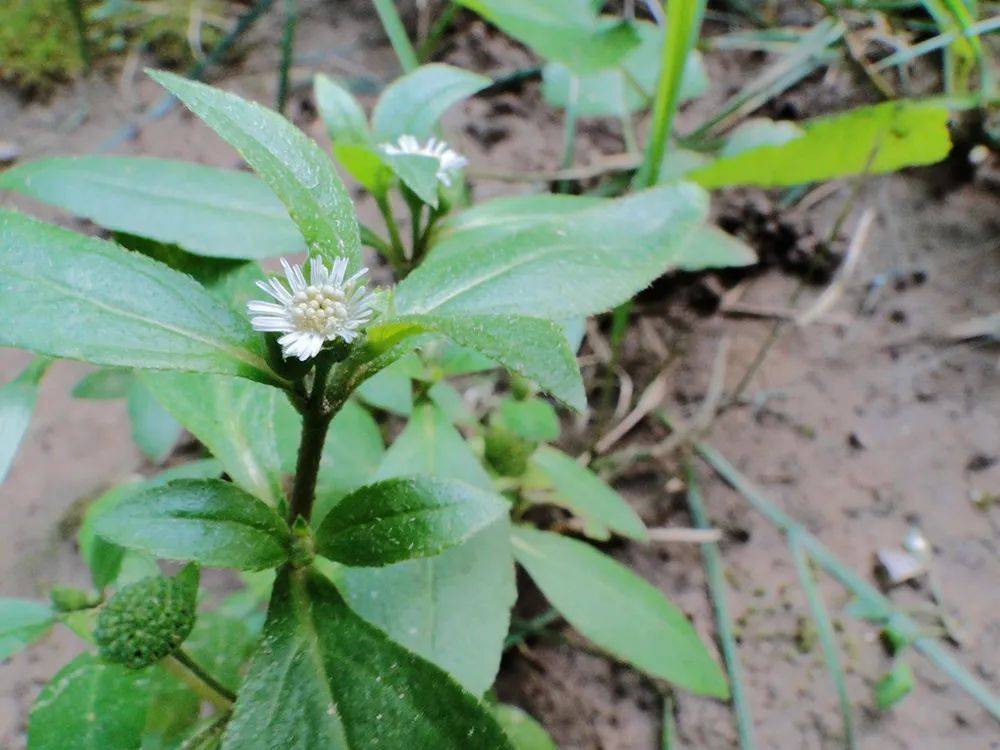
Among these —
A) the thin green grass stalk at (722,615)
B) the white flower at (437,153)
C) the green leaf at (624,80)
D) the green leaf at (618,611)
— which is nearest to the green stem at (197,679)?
the green leaf at (618,611)

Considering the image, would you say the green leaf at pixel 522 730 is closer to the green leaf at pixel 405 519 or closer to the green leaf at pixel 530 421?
the green leaf at pixel 530 421

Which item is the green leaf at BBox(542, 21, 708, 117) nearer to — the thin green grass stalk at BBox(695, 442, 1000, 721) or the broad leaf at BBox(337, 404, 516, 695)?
the thin green grass stalk at BBox(695, 442, 1000, 721)

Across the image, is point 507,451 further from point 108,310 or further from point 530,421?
point 108,310

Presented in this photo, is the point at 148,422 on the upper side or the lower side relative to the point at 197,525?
lower

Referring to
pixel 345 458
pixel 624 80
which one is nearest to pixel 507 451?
pixel 345 458

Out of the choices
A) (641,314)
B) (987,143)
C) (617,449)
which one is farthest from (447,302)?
(987,143)

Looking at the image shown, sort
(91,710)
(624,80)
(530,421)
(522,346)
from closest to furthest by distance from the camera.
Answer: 1. (522,346)
2. (91,710)
3. (530,421)
4. (624,80)

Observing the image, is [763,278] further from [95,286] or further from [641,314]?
[95,286]
